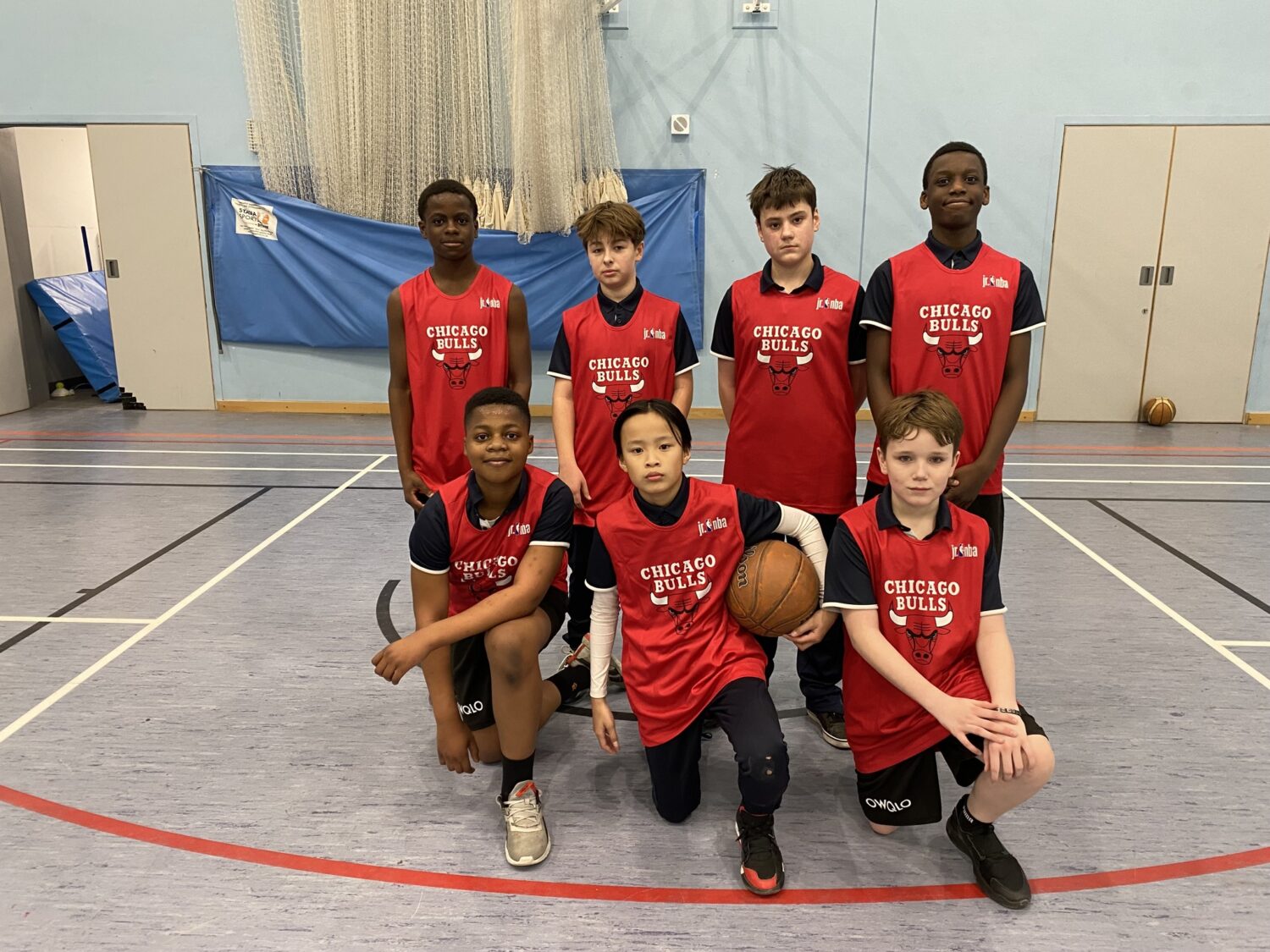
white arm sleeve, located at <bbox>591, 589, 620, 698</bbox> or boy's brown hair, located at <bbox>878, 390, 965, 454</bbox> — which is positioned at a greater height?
boy's brown hair, located at <bbox>878, 390, 965, 454</bbox>

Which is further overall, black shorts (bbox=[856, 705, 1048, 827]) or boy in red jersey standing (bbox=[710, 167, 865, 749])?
boy in red jersey standing (bbox=[710, 167, 865, 749])

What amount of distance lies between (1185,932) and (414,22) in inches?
250

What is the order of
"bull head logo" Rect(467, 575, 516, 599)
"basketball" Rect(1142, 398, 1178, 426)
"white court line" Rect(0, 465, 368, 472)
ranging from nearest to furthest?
"bull head logo" Rect(467, 575, 516, 599) → "white court line" Rect(0, 465, 368, 472) → "basketball" Rect(1142, 398, 1178, 426)

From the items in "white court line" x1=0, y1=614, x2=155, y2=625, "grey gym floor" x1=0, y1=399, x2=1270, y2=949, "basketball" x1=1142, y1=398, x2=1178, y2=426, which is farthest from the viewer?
"basketball" x1=1142, y1=398, x2=1178, y2=426

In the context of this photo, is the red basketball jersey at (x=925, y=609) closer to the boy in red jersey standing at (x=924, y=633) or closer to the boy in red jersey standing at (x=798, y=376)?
the boy in red jersey standing at (x=924, y=633)

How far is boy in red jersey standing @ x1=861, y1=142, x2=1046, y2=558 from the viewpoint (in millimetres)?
2336

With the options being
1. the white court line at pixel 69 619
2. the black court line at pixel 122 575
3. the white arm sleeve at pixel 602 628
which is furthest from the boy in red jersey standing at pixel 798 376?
the black court line at pixel 122 575

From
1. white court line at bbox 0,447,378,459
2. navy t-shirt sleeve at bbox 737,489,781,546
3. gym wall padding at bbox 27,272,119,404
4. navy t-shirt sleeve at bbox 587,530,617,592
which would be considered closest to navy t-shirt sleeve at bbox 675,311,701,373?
navy t-shirt sleeve at bbox 737,489,781,546

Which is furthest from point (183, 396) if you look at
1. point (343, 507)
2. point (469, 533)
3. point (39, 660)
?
point (469, 533)

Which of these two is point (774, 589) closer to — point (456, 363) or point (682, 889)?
point (682, 889)

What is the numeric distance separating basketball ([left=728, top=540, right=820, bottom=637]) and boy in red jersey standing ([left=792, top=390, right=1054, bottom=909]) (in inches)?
3.6

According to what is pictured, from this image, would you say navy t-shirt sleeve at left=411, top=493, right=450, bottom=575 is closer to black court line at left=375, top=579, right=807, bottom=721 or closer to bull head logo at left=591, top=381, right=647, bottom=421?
bull head logo at left=591, top=381, right=647, bottom=421

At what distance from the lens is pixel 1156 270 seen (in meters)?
6.77

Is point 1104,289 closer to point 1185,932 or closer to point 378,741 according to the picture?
point 1185,932
